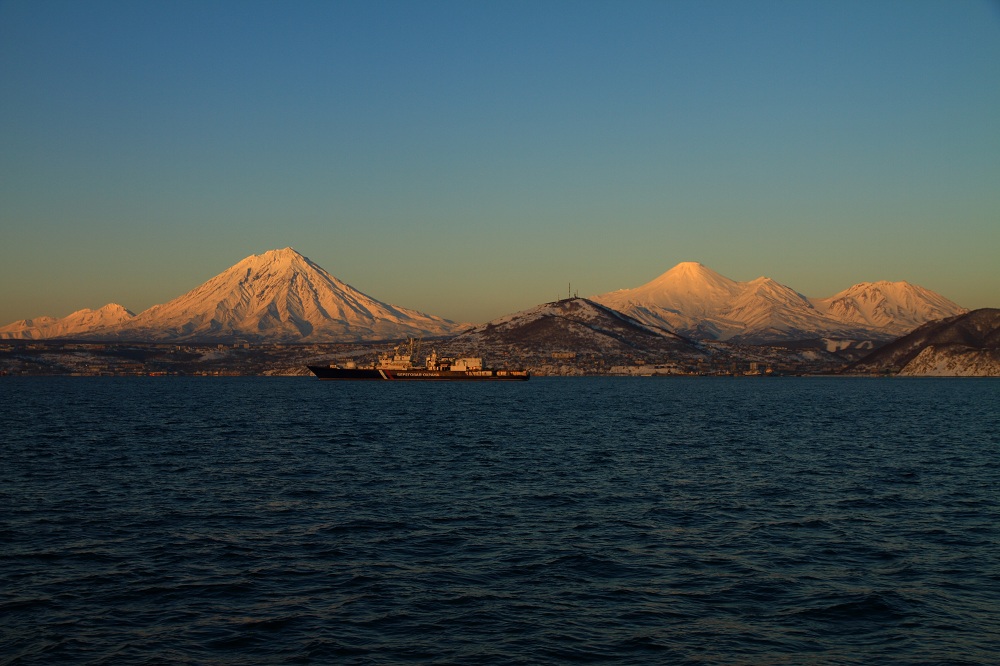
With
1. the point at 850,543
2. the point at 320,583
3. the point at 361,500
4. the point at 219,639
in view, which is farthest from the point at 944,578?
the point at 361,500

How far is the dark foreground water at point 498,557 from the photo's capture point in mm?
25469

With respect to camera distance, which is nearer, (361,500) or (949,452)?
(361,500)

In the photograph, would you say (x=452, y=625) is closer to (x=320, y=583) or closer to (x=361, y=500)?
(x=320, y=583)

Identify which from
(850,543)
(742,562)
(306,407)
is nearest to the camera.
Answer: (742,562)

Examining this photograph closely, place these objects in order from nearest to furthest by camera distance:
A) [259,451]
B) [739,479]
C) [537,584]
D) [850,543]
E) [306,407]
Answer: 1. [537,584]
2. [850,543]
3. [739,479]
4. [259,451]
5. [306,407]

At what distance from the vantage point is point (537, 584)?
103 feet

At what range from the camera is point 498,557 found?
35281 millimetres

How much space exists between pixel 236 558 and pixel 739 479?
1375 inches

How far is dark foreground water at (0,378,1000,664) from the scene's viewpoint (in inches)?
1003

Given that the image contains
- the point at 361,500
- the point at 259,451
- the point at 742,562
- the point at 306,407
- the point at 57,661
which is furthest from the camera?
the point at 306,407

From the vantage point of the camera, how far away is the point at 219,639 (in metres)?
25.5

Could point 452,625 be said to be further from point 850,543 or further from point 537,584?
point 850,543

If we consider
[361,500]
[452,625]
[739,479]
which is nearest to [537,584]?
[452,625]

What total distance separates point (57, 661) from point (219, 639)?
4211mm
